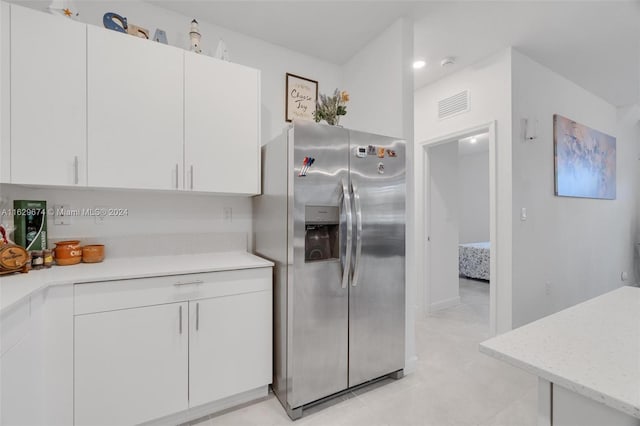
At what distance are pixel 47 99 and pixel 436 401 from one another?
2930 mm

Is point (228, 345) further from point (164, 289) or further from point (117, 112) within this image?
point (117, 112)

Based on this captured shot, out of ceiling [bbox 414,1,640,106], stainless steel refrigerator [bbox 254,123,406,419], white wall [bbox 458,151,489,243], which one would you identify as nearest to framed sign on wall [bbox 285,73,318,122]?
stainless steel refrigerator [bbox 254,123,406,419]

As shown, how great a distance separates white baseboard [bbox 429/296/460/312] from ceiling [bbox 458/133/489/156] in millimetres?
3158

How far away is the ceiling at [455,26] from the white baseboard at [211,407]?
8.87ft

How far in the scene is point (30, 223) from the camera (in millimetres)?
1712

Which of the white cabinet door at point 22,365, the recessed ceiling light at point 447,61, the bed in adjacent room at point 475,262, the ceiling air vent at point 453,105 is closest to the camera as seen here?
the white cabinet door at point 22,365

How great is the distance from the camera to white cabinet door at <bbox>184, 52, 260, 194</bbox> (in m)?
1.93

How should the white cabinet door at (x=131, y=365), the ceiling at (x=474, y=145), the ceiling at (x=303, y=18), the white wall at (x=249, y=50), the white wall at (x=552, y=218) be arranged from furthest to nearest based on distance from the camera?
the ceiling at (x=474, y=145) → the white wall at (x=552, y=218) → the ceiling at (x=303, y=18) → the white wall at (x=249, y=50) → the white cabinet door at (x=131, y=365)

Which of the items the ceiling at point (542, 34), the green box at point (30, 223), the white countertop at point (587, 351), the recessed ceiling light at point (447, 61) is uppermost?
the ceiling at point (542, 34)

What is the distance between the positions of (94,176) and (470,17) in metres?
2.90

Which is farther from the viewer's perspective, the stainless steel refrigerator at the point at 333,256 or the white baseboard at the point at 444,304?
the white baseboard at the point at 444,304

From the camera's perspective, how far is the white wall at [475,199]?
7.16m

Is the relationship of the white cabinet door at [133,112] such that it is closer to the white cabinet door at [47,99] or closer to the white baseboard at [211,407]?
the white cabinet door at [47,99]

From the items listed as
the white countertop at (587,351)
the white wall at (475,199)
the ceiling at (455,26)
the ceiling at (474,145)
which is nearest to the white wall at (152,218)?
the ceiling at (455,26)
